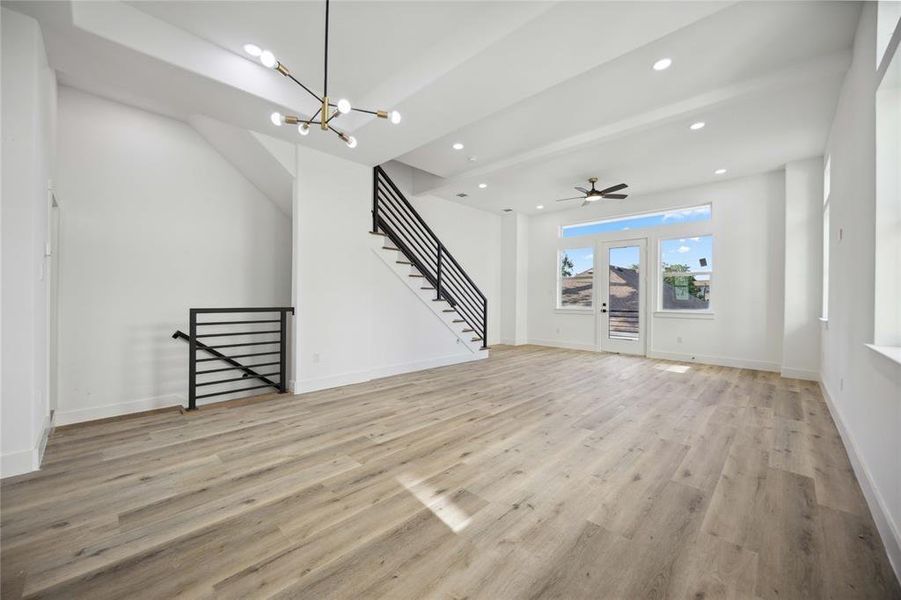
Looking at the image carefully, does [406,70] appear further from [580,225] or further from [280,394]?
[580,225]

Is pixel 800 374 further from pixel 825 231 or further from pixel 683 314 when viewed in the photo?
pixel 825 231

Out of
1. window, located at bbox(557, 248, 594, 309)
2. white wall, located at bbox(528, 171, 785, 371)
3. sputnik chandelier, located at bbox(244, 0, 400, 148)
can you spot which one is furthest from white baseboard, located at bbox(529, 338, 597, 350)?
sputnik chandelier, located at bbox(244, 0, 400, 148)

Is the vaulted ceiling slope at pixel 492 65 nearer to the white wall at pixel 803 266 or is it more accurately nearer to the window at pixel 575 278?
the white wall at pixel 803 266

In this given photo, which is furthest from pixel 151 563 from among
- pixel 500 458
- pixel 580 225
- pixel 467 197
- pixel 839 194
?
pixel 580 225

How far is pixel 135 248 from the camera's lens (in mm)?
3986

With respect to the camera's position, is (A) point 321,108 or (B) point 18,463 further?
(A) point 321,108

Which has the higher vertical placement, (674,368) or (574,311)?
(574,311)

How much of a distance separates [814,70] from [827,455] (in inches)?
127

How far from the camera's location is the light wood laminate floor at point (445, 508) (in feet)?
4.80

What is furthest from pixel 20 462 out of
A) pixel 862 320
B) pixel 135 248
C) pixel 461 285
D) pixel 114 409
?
pixel 461 285

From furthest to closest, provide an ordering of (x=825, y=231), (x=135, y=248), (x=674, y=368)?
1. (x=674, y=368)
2. (x=825, y=231)
3. (x=135, y=248)

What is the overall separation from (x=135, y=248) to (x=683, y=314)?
27.6 ft

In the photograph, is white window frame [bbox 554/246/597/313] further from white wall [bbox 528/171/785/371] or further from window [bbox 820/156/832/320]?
window [bbox 820/156/832/320]

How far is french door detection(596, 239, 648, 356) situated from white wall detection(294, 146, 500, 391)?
12.7 ft
